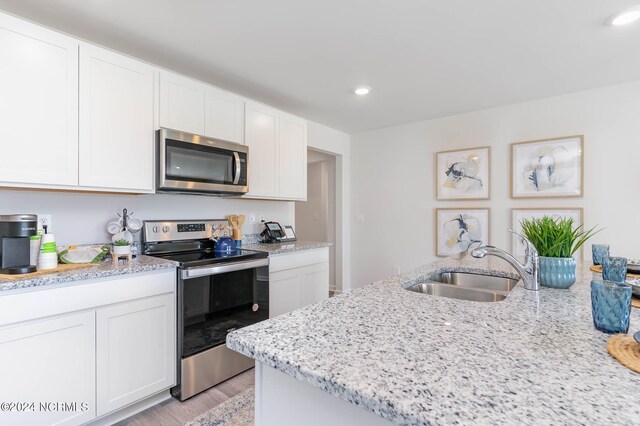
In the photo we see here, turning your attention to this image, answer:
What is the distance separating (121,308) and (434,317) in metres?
1.66

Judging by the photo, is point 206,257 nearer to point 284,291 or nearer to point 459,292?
point 284,291

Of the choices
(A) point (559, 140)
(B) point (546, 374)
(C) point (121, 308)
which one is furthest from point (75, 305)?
(A) point (559, 140)

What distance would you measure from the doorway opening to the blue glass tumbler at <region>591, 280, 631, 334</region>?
150 inches

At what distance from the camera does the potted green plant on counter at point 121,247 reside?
1.92 metres

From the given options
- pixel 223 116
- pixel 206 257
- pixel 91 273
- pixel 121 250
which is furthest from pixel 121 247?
pixel 223 116

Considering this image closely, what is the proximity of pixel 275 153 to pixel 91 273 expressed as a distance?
1.81 m

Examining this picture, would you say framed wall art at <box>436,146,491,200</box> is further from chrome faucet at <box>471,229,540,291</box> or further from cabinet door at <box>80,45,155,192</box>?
cabinet door at <box>80,45,155,192</box>

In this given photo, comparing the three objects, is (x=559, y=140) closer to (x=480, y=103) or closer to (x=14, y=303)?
(x=480, y=103)

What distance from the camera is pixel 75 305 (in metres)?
1.55

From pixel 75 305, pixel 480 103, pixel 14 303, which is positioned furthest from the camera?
pixel 480 103

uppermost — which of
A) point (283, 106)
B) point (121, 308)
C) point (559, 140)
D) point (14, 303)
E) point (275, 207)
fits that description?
point (283, 106)

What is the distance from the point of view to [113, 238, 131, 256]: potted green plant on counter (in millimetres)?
1921

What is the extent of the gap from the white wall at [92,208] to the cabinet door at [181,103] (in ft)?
2.03

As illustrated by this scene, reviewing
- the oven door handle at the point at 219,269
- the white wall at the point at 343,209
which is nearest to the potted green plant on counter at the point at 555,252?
the oven door handle at the point at 219,269
